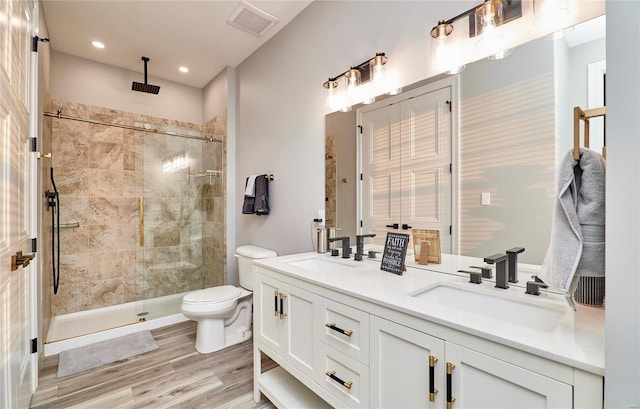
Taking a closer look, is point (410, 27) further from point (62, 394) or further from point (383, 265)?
point (62, 394)

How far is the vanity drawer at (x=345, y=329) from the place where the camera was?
3.59 feet

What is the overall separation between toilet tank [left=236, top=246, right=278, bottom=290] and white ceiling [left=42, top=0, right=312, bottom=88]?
1974mm

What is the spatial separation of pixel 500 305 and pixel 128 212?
11.8 ft

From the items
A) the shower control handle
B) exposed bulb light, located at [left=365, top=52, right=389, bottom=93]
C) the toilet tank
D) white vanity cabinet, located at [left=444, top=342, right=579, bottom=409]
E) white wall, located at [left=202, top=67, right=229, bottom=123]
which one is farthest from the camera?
white wall, located at [left=202, top=67, right=229, bottom=123]

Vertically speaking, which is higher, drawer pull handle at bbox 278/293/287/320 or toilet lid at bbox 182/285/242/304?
drawer pull handle at bbox 278/293/287/320

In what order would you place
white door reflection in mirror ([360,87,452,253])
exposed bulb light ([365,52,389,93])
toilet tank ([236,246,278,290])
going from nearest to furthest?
white door reflection in mirror ([360,87,452,253])
exposed bulb light ([365,52,389,93])
toilet tank ([236,246,278,290])

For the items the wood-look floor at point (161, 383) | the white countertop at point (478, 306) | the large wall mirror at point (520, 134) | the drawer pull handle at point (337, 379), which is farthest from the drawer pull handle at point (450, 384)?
the wood-look floor at point (161, 383)

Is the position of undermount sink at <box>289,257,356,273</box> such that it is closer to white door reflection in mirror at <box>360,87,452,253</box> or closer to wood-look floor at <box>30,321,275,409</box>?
white door reflection in mirror at <box>360,87,452,253</box>

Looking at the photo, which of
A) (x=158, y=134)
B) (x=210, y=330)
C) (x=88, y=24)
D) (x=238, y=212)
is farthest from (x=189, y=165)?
(x=210, y=330)

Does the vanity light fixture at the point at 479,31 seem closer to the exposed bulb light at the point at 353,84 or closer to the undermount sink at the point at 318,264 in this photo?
the exposed bulb light at the point at 353,84

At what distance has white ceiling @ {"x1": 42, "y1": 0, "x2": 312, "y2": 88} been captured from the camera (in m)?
2.29

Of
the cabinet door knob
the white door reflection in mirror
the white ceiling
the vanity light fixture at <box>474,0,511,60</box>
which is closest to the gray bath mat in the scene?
the cabinet door knob

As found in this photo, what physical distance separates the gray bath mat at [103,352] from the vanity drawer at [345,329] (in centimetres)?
192

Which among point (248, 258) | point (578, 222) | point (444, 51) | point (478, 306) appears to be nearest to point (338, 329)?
point (478, 306)
